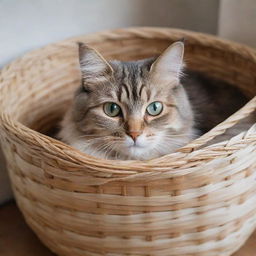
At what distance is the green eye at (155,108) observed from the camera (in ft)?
4.16

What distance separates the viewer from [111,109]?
127 centimetres

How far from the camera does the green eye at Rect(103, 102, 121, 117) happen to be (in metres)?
1.26

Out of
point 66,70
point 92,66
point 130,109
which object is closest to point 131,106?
point 130,109

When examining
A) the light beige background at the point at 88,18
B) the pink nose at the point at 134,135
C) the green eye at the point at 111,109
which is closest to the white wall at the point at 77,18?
the light beige background at the point at 88,18

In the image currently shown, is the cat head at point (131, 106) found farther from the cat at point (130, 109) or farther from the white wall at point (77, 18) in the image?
the white wall at point (77, 18)

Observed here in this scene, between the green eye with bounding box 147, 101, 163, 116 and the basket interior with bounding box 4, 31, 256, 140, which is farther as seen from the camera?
the basket interior with bounding box 4, 31, 256, 140

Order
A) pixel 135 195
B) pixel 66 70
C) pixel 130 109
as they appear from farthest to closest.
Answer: pixel 66 70 < pixel 130 109 < pixel 135 195

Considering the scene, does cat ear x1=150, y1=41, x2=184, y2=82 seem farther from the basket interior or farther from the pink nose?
the basket interior

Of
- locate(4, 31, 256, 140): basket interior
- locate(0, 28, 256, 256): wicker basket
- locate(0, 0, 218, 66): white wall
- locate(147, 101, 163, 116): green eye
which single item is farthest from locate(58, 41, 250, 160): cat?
locate(0, 0, 218, 66): white wall

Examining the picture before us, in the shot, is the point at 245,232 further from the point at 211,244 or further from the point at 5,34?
the point at 5,34

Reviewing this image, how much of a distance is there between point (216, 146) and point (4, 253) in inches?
36.3

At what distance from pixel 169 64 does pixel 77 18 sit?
70 centimetres

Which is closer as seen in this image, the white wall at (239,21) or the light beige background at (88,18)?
the light beige background at (88,18)

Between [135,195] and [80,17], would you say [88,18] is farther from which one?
[135,195]
